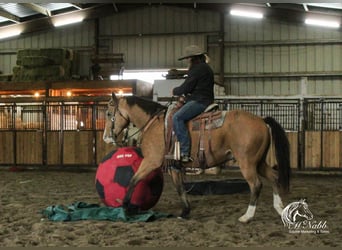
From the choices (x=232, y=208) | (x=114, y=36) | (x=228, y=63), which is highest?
(x=114, y=36)

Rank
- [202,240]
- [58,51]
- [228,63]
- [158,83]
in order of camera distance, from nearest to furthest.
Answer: [202,240], [158,83], [58,51], [228,63]

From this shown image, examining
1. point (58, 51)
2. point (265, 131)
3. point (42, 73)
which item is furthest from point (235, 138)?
point (58, 51)

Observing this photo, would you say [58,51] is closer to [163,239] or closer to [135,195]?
[135,195]

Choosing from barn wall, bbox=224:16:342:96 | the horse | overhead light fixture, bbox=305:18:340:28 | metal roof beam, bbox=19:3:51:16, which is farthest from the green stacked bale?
the horse

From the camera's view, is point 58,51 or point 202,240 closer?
point 202,240

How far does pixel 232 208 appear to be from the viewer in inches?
241

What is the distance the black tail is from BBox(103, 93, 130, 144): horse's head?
1.83 metres

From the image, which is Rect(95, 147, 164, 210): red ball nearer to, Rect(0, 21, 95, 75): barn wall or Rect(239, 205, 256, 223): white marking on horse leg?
Rect(239, 205, 256, 223): white marking on horse leg

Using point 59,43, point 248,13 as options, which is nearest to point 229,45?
point 248,13

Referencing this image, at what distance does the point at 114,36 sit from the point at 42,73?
4.62 m

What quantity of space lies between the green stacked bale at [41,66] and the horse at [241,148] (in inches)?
440

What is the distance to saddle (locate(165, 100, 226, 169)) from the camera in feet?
17.7

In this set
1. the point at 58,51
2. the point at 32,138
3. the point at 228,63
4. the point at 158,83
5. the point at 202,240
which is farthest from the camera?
the point at 228,63

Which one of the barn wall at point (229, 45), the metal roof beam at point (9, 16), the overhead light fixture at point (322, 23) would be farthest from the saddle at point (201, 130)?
the metal roof beam at point (9, 16)
